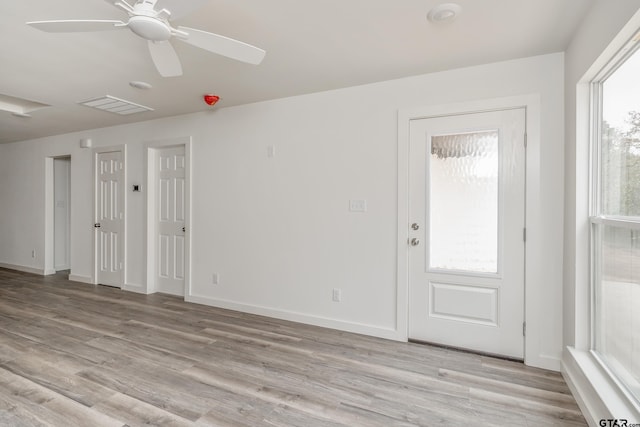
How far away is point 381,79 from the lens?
3.07 m

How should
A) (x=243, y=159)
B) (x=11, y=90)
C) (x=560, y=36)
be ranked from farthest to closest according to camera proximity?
(x=243, y=159), (x=11, y=90), (x=560, y=36)

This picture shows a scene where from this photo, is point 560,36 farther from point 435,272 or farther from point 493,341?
point 493,341

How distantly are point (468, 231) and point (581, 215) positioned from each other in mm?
794

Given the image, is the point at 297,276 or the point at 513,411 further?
the point at 297,276

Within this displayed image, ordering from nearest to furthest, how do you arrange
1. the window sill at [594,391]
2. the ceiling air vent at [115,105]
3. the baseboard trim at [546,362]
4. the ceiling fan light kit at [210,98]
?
the window sill at [594,391]
the baseboard trim at [546,362]
the ceiling fan light kit at [210,98]
the ceiling air vent at [115,105]

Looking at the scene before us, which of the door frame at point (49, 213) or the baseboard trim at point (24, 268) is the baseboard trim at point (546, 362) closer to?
the door frame at point (49, 213)

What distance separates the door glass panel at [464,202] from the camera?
2.78 meters

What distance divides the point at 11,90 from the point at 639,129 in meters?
4.95

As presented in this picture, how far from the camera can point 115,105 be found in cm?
387

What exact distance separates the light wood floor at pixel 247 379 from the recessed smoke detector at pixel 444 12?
2.37 metres

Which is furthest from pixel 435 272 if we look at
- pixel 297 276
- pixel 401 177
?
pixel 297 276

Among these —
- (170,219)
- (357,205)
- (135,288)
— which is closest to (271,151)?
(357,205)

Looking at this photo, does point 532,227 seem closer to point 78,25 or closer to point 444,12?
point 444,12

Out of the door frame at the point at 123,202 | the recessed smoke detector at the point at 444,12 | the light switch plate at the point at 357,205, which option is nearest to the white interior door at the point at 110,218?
the door frame at the point at 123,202
